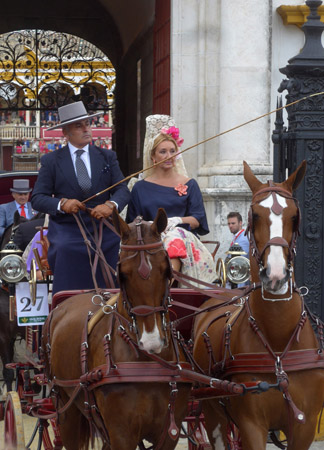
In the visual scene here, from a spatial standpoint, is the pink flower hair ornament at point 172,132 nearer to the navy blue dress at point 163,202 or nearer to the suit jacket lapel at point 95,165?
the navy blue dress at point 163,202

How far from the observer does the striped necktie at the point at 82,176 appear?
6.80 meters

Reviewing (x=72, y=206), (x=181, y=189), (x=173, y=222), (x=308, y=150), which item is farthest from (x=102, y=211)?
(x=308, y=150)

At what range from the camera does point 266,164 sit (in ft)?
38.5

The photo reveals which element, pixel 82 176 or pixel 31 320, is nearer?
pixel 82 176

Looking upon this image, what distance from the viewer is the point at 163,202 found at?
6.85 m

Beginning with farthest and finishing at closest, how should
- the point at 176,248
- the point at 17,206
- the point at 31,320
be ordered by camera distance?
the point at 17,206 < the point at 31,320 < the point at 176,248

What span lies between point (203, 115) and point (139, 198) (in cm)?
525

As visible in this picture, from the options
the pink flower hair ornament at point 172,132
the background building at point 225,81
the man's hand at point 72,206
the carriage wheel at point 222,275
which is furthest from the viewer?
the background building at point 225,81

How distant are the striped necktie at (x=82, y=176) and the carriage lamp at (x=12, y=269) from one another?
1054 mm

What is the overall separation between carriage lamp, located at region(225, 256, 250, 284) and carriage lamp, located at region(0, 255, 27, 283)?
1511mm

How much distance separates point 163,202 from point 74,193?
584mm

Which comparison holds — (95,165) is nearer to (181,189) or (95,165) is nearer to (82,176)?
(82,176)

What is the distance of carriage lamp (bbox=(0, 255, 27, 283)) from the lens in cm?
755

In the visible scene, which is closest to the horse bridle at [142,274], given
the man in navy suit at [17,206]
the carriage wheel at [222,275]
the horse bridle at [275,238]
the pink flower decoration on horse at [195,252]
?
the horse bridle at [275,238]
